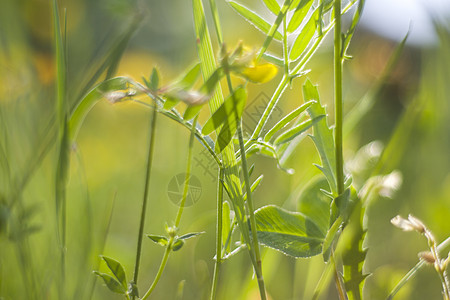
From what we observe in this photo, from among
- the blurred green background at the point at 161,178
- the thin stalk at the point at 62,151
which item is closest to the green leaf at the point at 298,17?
the blurred green background at the point at 161,178

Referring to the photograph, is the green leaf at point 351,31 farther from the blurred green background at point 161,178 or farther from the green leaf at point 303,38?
the blurred green background at point 161,178

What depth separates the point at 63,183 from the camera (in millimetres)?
429

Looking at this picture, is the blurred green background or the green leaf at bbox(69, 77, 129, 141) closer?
the green leaf at bbox(69, 77, 129, 141)

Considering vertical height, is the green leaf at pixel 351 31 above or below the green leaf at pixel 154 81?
above

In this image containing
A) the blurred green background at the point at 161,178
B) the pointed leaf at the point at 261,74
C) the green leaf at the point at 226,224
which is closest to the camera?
the pointed leaf at the point at 261,74

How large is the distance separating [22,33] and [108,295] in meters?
0.69

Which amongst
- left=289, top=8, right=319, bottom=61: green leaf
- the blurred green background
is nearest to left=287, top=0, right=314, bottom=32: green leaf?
left=289, top=8, right=319, bottom=61: green leaf

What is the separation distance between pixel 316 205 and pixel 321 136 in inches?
3.3

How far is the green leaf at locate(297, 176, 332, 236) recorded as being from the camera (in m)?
0.48

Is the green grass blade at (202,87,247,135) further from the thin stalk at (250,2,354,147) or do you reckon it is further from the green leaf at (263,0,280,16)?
the green leaf at (263,0,280,16)

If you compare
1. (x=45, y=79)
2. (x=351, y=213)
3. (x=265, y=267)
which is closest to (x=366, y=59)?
(x=45, y=79)

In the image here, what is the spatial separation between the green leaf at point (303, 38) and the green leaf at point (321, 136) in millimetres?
32

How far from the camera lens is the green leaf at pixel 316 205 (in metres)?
0.48

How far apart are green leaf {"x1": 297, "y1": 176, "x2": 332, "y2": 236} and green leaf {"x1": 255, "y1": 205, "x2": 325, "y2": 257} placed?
0.02 m
